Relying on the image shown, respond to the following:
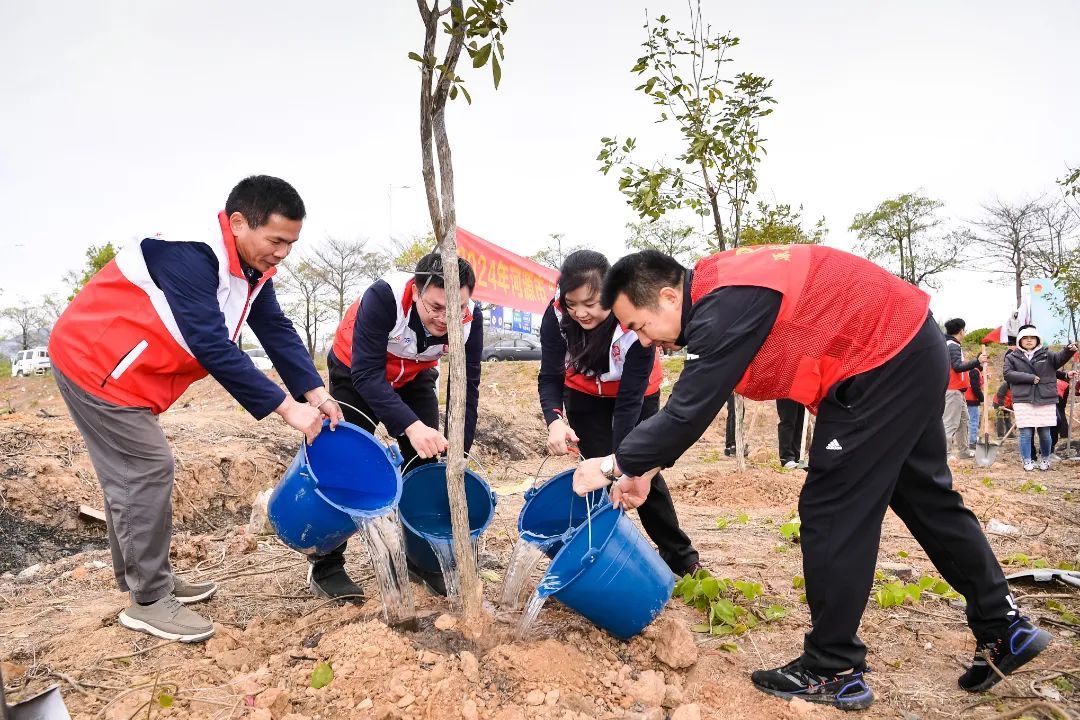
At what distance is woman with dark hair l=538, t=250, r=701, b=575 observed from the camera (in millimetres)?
2936

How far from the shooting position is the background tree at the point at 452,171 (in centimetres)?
211

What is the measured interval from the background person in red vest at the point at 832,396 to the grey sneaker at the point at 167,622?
1.61 m

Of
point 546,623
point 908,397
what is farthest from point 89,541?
point 908,397

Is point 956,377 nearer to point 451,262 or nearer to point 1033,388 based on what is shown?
point 1033,388

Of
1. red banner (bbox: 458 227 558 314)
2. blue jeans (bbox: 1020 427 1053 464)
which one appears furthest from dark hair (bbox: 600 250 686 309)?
blue jeans (bbox: 1020 427 1053 464)

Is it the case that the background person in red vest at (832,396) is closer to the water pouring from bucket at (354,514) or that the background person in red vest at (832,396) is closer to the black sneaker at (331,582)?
the water pouring from bucket at (354,514)

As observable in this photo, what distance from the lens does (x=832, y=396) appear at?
2141mm

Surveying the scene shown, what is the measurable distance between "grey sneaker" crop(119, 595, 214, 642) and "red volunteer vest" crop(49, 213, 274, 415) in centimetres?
74

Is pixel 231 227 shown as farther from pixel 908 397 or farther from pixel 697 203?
pixel 697 203

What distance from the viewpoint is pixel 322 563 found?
9.68 feet

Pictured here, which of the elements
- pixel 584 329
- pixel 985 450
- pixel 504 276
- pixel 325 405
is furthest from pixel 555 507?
pixel 985 450

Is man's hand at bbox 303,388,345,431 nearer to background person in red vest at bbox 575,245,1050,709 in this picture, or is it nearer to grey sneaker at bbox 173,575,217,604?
grey sneaker at bbox 173,575,217,604

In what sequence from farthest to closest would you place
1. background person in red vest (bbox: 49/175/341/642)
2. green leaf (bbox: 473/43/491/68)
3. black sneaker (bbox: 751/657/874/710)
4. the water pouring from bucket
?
the water pouring from bucket < background person in red vest (bbox: 49/175/341/642) < black sneaker (bbox: 751/657/874/710) < green leaf (bbox: 473/43/491/68)

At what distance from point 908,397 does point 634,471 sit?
842 millimetres
